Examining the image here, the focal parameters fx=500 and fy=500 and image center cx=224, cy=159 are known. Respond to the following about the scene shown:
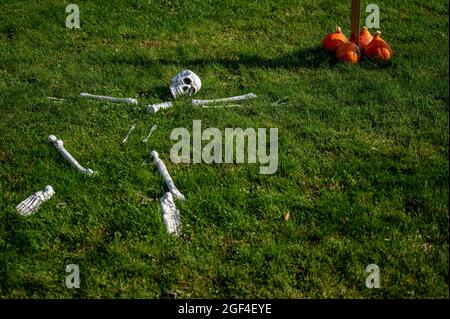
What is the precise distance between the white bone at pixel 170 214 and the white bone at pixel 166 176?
8 cm

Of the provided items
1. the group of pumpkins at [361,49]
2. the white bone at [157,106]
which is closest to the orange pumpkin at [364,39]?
the group of pumpkins at [361,49]

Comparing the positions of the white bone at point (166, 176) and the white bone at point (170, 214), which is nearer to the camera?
the white bone at point (170, 214)

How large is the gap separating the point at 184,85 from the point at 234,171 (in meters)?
2.17

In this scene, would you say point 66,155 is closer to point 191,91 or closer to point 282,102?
point 191,91

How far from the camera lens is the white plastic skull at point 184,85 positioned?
7.64 metres

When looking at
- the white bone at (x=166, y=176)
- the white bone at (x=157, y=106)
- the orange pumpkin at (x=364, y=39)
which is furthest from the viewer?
the orange pumpkin at (x=364, y=39)

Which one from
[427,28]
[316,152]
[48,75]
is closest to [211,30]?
[48,75]

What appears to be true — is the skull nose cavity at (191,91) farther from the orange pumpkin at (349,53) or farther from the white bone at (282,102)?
the orange pumpkin at (349,53)

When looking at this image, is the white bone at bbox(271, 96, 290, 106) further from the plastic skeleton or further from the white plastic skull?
the white plastic skull

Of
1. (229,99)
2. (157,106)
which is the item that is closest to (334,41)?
(229,99)

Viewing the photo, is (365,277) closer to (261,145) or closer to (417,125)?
(261,145)

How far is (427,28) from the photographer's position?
32.7ft

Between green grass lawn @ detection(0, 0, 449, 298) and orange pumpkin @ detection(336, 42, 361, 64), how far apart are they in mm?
231

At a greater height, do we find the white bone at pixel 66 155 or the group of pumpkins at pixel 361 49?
the group of pumpkins at pixel 361 49
